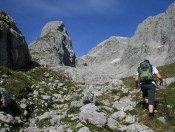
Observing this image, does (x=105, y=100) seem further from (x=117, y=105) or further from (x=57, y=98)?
(x=57, y=98)

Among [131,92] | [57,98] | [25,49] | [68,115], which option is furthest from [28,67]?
[68,115]

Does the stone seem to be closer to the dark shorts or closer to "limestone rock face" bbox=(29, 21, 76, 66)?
the dark shorts

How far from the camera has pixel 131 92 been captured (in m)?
23.0

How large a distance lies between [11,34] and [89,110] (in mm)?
25494

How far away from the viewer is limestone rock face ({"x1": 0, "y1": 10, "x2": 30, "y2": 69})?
121 feet

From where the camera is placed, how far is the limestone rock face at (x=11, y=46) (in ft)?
121

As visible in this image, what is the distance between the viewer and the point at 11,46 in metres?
38.8

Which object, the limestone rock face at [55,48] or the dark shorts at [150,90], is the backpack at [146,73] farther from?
the limestone rock face at [55,48]

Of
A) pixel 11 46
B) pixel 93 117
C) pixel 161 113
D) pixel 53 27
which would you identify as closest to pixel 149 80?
pixel 161 113

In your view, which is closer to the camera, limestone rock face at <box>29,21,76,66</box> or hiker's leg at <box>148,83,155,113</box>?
hiker's leg at <box>148,83,155,113</box>

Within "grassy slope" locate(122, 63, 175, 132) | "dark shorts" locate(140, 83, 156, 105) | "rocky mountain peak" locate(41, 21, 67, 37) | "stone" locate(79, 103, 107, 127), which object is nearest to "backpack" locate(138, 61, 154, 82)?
"dark shorts" locate(140, 83, 156, 105)

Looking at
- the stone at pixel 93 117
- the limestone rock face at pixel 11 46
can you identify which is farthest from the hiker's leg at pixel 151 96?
the limestone rock face at pixel 11 46

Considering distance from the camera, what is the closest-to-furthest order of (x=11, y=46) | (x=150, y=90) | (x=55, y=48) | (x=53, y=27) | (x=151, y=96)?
(x=151, y=96)
(x=150, y=90)
(x=11, y=46)
(x=55, y=48)
(x=53, y=27)

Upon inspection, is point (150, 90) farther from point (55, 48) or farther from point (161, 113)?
point (55, 48)
